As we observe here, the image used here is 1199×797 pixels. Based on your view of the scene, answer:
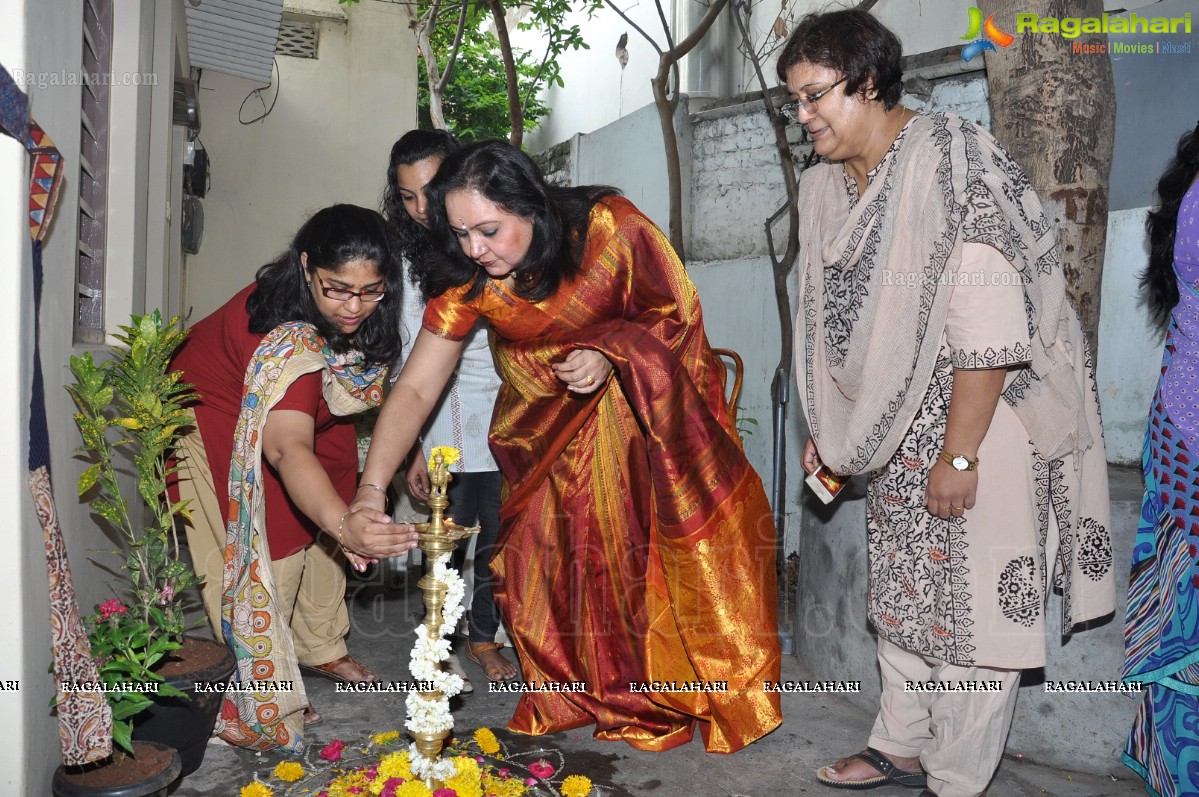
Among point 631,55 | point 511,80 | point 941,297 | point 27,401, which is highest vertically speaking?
point 631,55

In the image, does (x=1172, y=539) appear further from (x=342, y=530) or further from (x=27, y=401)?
(x=27, y=401)

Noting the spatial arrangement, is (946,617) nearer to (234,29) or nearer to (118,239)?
(118,239)

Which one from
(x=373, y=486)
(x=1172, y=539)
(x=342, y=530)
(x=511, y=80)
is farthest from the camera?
(x=511, y=80)

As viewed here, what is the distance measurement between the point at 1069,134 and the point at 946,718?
1.86m

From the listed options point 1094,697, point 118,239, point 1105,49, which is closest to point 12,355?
point 118,239

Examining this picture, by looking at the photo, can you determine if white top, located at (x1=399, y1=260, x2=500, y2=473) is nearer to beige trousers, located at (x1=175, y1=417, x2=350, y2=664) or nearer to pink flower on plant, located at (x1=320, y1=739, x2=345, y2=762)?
beige trousers, located at (x1=175, y1=417, x2=350, y2=664)

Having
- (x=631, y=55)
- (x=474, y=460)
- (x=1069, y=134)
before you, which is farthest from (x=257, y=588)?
(x=631, y=55)

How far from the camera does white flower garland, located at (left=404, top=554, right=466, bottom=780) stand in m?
1.90

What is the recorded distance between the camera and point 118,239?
3920mm

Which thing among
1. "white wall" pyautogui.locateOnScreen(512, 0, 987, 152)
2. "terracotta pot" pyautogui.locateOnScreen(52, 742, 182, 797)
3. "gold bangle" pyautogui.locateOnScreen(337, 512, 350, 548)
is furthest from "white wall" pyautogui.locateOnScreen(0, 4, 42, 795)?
"white wall" pyautogui.locateOnScreen(512, 0, 987, 152)

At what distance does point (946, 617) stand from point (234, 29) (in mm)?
5301

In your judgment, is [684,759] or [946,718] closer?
[946,718]

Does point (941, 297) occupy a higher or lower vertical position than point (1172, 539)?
higher

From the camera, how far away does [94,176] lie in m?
3.68
